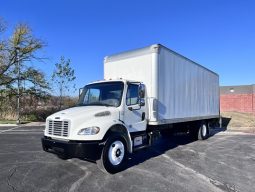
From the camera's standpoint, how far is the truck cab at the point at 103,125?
293 inches

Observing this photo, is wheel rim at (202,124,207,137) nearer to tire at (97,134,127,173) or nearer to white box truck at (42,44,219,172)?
white box truck at (42,44,219,172)

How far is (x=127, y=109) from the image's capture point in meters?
8.71

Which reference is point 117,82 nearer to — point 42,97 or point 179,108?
point 179,108

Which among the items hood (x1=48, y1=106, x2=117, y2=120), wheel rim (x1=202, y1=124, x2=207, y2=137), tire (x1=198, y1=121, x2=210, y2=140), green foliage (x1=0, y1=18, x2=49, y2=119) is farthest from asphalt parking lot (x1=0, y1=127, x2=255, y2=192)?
green foliage (x1=0, y1=18, x2=49, y2=119)

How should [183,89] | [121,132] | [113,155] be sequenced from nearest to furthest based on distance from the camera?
[113,155] < [121,132] < [183,89]

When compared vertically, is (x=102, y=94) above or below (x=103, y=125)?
above

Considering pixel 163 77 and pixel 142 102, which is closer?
pixel 142 102

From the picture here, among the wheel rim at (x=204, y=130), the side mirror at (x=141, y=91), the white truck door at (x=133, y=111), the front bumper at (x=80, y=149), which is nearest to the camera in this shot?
the front bumper at (x=80, y=149)

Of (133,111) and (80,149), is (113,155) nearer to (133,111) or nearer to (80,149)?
(80,149)

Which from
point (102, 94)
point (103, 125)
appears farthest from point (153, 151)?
point (103, 125)

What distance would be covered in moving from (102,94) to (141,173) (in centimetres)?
270

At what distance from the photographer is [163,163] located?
30.0ft

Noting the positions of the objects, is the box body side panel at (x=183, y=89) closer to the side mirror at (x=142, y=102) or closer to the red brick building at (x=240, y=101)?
the side mirror at (x=142, y=102)

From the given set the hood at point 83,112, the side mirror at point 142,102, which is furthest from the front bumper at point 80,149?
the side mirror at point 142,102
